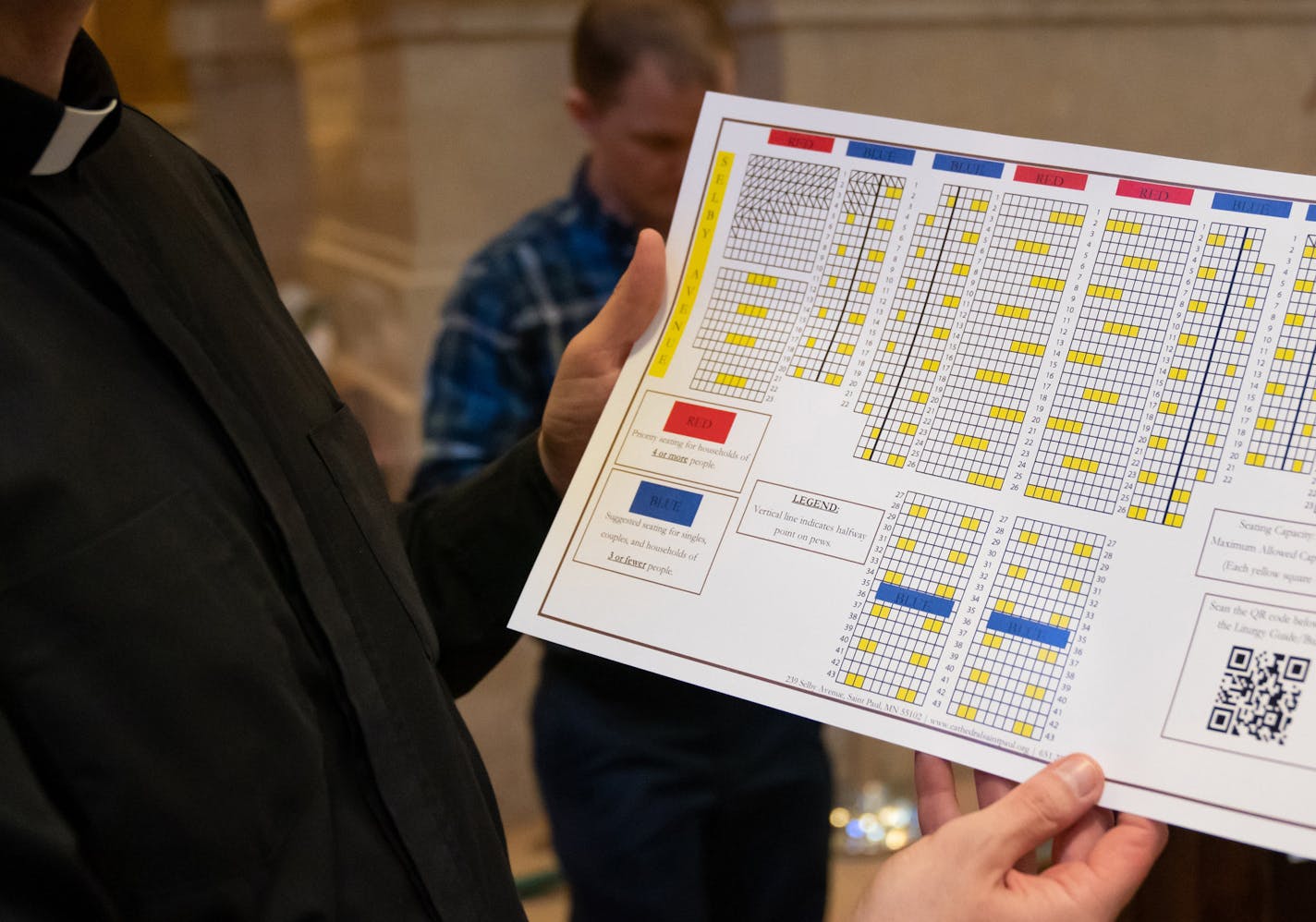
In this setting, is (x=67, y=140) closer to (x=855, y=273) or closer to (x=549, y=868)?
(x=855, y=273)

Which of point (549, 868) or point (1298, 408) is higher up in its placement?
point (1298, 408)

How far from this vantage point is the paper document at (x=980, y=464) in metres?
0.64

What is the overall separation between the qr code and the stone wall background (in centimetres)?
191

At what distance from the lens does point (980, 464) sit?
724 mm

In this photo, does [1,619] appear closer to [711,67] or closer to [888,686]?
[888,686]

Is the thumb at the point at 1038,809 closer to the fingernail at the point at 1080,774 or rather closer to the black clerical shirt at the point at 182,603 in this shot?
the fingernail at the point at 1080,774

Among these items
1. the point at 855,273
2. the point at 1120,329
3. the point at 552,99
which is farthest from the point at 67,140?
the point at 552,99

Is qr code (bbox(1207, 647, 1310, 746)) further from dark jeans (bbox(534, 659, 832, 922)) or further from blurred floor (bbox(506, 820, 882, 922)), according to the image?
blurred floor (bbox(506, 820, 882, 922))

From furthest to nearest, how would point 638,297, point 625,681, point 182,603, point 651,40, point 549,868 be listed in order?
point 549,868
point 651,40
point 625,681
point 638,297
point 182,603

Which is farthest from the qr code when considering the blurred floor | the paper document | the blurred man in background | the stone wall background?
the stone wall background

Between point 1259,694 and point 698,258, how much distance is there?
44 cm

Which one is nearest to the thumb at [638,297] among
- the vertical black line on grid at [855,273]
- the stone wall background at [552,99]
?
the vertical black line on grid at [855,273]

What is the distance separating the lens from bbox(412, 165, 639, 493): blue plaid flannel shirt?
1593mm

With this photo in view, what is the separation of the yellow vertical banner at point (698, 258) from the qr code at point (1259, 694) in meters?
0.40
